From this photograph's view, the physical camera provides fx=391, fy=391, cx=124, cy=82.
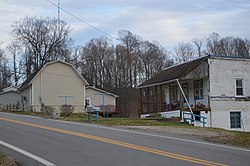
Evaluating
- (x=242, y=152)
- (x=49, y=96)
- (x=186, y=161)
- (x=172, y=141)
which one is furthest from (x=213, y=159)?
(x=49, y=96)

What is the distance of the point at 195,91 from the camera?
110 feet

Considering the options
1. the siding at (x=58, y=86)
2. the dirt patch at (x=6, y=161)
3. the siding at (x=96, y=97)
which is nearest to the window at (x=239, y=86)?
the siding at (x=58, y=86)

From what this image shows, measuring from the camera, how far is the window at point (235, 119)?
1264 inches

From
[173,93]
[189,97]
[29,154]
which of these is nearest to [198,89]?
[189,97]

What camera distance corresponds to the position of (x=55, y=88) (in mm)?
47750

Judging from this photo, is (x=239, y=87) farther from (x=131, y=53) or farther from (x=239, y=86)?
(x=131, y=53)

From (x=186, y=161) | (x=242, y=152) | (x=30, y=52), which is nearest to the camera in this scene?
(x=186, y=161)

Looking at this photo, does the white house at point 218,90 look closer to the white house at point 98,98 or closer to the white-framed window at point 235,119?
the white-framed window at point 235,119

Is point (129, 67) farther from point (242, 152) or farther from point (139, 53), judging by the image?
point (242, 152)

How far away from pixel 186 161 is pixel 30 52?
6164cm

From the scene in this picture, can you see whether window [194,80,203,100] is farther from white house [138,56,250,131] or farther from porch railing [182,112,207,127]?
porch railing [182,112,207,127]

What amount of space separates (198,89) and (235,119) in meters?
3.90

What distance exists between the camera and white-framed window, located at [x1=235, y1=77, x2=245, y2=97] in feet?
107

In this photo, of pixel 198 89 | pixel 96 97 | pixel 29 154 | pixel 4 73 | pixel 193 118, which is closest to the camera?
pixel 29 154
